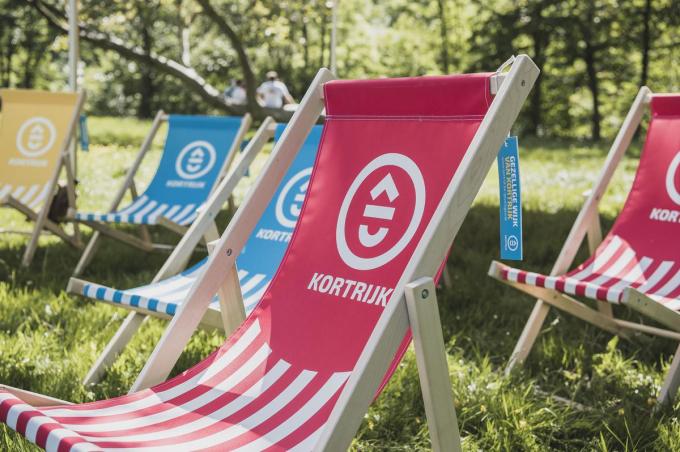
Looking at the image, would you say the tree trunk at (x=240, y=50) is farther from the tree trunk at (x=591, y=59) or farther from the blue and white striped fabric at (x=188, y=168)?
the tree trunk at (x=591, y=59)

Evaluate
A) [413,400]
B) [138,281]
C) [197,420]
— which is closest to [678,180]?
[413,400]

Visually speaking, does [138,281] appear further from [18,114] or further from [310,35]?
[310,35]

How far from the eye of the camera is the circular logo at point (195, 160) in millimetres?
4688

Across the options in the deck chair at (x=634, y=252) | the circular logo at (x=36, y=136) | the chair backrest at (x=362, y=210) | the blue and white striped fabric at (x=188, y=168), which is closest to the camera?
the chair backrest at (x=362, y=210)

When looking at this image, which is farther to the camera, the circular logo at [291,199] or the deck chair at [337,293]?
the circular logo at [291,199]

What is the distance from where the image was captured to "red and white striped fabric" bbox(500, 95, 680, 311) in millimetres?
2865

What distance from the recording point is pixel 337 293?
6.82 ft

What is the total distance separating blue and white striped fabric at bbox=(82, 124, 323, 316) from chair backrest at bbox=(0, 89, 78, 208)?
2.24 metres

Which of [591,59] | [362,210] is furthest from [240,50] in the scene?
[591,59]

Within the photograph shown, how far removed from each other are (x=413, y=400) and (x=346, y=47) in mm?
27530

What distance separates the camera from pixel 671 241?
3090mm

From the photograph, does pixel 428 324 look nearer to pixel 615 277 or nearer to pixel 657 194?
pixel 615 277

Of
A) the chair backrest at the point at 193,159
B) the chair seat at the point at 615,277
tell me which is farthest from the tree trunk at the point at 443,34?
the chair seat at the point at 615,277

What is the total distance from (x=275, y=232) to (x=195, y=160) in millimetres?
1635
